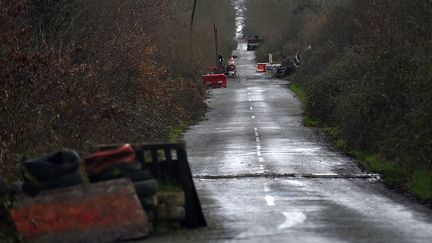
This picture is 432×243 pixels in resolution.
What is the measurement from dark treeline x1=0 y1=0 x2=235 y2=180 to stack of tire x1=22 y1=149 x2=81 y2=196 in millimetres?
1088

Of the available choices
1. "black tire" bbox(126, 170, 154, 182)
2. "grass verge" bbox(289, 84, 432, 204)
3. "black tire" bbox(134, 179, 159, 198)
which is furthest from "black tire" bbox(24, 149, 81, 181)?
"grass verge" bbox(289, 84, 432, 204)

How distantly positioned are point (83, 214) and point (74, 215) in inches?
4.5

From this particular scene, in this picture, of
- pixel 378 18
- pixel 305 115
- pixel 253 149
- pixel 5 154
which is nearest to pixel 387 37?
pixel 378 18

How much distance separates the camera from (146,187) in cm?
1217

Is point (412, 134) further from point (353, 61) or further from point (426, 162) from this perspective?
point (353, 61)

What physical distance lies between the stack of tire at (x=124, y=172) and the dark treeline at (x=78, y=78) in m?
1.33

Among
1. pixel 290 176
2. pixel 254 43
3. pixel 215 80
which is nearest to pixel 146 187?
pixel 290 176

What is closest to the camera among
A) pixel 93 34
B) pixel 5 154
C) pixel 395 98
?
pixel 5 154

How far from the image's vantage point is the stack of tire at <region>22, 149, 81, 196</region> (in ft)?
38.4

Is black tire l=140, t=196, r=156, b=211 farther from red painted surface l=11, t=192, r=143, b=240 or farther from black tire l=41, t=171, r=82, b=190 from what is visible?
black tire l=41, t=171, r=82, b=190

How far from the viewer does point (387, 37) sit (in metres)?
24.3

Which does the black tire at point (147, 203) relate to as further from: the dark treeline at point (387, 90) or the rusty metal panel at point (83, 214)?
the dark treeline at point (387, 90)

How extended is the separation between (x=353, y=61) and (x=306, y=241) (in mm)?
19010

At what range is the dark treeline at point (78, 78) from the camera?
17.1 metres
